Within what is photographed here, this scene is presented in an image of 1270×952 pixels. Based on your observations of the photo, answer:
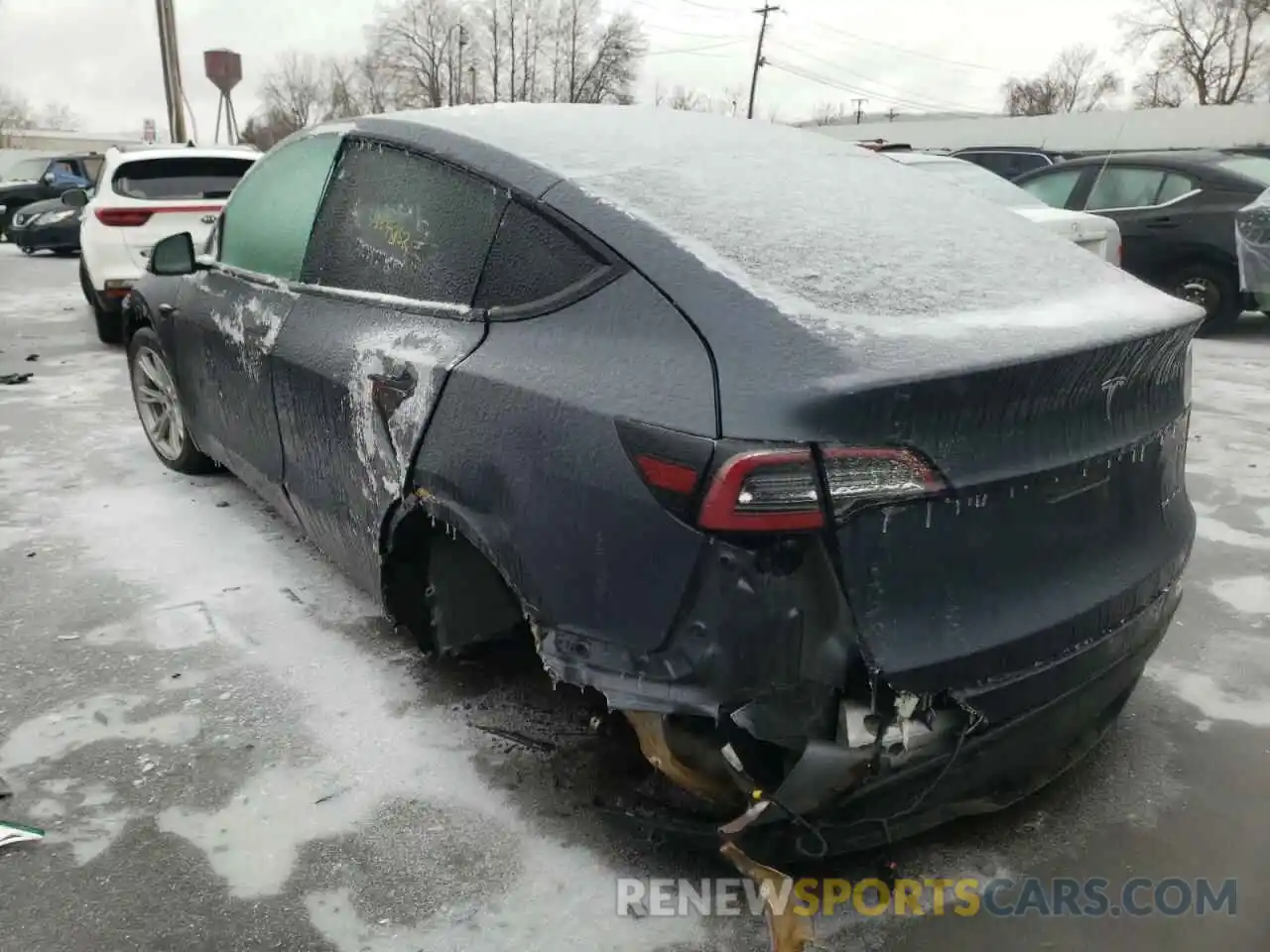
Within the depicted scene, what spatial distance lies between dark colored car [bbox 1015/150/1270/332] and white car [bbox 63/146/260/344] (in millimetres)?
7252

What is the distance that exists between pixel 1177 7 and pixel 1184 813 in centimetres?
6374

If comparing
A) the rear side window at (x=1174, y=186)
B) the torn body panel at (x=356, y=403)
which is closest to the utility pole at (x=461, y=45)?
the rear side window at (x=1174, y=186)

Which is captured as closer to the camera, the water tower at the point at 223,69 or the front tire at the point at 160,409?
the front tire at the point at 160,409

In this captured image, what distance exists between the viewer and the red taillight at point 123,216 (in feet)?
Result: 24.8

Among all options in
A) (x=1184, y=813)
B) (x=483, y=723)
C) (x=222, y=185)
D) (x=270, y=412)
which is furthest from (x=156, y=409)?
(x=1184, y=813)

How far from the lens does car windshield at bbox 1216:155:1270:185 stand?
8219 millimetres

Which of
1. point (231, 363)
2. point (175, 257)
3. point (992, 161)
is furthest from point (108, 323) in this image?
point (992, 161)

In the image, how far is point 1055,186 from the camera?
9.35m

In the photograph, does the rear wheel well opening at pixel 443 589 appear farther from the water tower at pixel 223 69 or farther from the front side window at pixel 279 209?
the water tower at pixel 223 69

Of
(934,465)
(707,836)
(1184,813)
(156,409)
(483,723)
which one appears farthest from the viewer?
(156,409)

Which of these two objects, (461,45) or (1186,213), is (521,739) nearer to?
(1186,213)

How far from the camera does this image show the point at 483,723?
9.03 ft

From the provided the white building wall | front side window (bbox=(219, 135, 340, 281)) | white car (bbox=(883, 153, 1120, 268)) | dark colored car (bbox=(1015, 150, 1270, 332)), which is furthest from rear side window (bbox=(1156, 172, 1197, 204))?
the white building wall

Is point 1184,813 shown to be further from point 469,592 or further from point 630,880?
point 469,592
